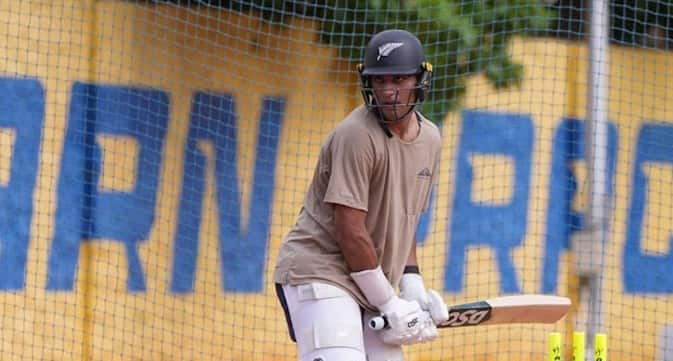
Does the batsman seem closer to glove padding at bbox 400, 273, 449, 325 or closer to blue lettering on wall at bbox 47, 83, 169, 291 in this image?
glove padding at bbox 400, 273, 449, 325

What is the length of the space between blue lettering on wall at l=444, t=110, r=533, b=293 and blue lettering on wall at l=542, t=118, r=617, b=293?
0.18 m

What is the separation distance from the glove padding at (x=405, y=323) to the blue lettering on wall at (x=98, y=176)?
11.5ft

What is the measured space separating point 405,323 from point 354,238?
1.09ft

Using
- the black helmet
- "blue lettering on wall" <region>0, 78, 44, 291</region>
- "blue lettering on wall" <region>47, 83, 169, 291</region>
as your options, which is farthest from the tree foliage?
the black helmet

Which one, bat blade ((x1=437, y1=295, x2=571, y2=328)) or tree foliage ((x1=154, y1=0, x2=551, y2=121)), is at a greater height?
tree foliage ((x1=154, y1=0, x2=551, y2=121))

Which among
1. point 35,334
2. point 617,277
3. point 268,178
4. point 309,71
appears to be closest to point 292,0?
point 309,71

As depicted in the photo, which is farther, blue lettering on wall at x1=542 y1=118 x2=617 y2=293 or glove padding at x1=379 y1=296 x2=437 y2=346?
blue lettering on wall at x1=542 y1=118 x2=617 y2=293

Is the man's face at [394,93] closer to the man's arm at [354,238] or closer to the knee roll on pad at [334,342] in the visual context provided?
the man's arm at [354,238]

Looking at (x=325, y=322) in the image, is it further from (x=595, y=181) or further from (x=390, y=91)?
(x=595, y=181)

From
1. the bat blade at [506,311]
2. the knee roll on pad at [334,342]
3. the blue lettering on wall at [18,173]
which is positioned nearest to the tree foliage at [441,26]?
the blue lettering on wall at [18,173]

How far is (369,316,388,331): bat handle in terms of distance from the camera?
4.37 metres

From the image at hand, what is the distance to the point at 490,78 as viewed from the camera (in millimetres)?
7895

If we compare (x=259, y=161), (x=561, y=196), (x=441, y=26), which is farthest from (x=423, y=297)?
(x=561, y=196)

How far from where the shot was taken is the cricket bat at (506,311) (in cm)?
475
